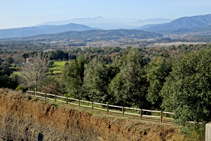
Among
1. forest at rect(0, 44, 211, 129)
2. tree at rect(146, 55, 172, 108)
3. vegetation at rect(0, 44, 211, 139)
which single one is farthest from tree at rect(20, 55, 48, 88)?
tree at rect(146, 55, 172, 108)

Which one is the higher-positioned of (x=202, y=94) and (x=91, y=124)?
(x=202, y=94)

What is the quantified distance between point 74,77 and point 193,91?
1638 centimetres

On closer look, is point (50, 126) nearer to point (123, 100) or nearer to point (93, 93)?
point (93, 93)

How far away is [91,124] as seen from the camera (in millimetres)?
19781

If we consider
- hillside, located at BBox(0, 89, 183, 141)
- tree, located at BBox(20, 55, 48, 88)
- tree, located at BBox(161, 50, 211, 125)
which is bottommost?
hillside, located at BBox(0, 89, 183, 141)

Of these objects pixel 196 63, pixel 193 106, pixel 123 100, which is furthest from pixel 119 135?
pixel 196 63

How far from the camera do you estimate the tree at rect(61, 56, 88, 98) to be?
26469 mm

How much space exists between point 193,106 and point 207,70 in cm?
234

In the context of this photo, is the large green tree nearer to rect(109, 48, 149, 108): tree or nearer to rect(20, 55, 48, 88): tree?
rect(109, 48, 149, 108): tree

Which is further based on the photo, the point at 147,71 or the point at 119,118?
the point at 147,71

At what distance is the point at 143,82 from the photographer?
22.2 metres

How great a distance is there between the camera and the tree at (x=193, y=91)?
13953mm

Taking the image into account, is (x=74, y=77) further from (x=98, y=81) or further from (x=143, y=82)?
(x=143, y=82)

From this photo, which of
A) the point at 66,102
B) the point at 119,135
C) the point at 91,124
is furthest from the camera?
the point at 66,102
